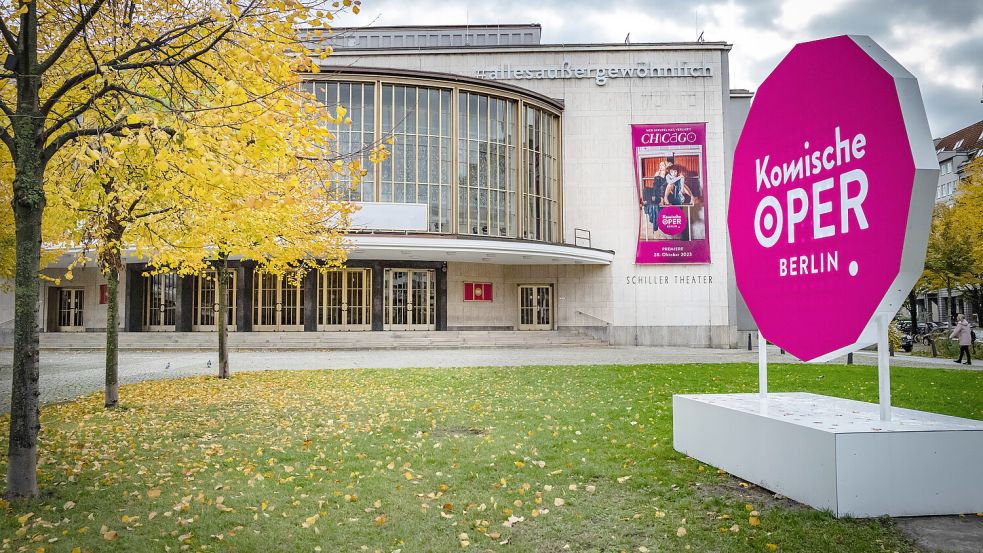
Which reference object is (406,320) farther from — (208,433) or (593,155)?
(208,433)

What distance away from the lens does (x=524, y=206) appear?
35.4 metres

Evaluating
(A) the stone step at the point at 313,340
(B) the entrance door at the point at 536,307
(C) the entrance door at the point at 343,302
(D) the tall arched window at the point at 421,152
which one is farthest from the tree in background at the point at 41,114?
(B) the entrance door at the point at 536,307

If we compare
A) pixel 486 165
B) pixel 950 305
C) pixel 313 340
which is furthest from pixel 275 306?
pixel 950 305

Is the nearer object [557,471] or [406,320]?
[557,471]

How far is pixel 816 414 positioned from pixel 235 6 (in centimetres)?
696

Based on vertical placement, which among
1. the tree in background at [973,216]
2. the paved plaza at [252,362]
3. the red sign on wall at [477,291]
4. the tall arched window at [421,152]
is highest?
the tall arched window at [421,152]

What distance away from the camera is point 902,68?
5.21 metres

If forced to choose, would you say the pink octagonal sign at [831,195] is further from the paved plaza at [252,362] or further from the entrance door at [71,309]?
the entrance door at [71,309]

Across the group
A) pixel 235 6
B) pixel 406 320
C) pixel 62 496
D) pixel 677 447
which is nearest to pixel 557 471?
pixel 677 447

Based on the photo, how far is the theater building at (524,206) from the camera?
33375 millimetres

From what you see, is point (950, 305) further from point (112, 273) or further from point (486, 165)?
point (112, 273)

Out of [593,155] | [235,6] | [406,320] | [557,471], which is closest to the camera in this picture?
[235,6]

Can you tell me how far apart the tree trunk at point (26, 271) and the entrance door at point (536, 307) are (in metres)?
31.0

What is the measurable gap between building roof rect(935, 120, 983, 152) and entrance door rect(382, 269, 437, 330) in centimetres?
6183
